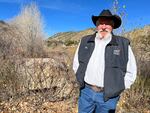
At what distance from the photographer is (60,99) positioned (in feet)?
29.4

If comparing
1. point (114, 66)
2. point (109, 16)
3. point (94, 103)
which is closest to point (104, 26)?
point (109, 16)

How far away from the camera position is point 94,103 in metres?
4.79

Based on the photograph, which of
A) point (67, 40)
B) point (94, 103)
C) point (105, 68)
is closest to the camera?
point (105, 68)

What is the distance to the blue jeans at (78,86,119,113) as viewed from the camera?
15.4ft

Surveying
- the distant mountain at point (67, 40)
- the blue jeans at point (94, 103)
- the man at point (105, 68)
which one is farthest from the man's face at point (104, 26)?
the distant mountain at point (67, 40)

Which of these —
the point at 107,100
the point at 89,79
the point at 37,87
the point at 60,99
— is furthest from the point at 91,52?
the point at 60,99

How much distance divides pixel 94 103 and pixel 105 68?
19.0 inches

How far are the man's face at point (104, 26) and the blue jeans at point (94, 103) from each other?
73 centimetres

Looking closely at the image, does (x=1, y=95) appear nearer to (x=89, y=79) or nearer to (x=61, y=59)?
(x=61, y=59)

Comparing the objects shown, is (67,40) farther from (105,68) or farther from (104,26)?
(105,68)

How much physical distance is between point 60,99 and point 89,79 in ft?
14.3

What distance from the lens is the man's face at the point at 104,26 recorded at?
15.6 ft

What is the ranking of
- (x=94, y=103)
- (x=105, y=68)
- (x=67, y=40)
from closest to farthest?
(x=105, y=68) < (x=94, y=103) < (x=67, y=40)

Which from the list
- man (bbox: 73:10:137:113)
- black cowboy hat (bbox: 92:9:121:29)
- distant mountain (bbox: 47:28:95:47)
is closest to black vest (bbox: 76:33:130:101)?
man (bbox: 73:10:137:113)
